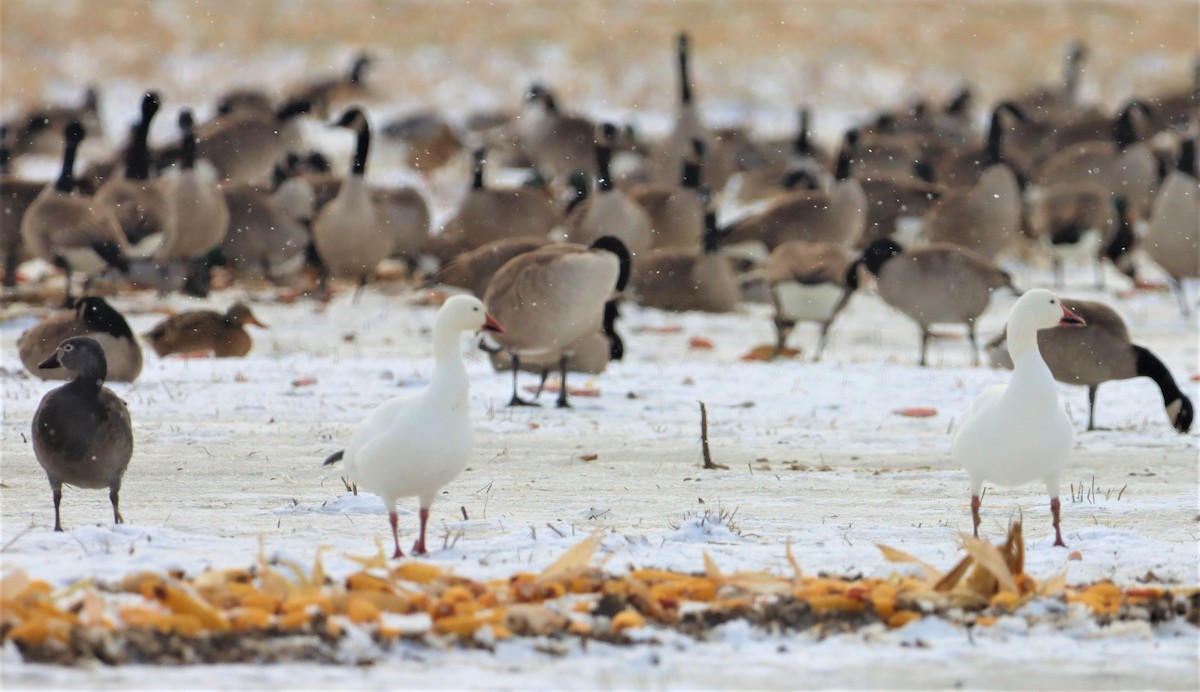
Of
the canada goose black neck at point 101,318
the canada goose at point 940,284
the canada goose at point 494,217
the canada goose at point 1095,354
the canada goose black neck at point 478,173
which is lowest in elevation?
the canada goose at point 1095,354

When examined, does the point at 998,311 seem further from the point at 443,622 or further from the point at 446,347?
the point at 443,622

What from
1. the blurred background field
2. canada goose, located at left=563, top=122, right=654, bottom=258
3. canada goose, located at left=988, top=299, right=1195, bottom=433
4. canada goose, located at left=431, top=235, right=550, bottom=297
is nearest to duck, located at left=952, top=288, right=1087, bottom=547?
canada goose, located at left=988, top=299, right=1195, bottom=433

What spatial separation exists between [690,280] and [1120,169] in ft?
32.5

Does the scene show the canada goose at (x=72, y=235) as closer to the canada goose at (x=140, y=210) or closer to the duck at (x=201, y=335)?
the canada goose at (x=140, y=210)

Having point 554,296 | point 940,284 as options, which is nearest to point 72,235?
point 554,296

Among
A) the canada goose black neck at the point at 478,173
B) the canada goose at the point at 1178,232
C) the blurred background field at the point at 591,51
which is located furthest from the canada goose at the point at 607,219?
the blurred background field at the point at 591,51

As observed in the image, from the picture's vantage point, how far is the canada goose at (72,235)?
15.5 m

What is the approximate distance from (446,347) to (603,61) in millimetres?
35078

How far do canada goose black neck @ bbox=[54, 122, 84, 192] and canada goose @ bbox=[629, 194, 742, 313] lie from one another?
6076 millimetres

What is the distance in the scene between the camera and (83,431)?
7141mm

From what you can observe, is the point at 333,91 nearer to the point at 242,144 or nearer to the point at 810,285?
the point at 242,144

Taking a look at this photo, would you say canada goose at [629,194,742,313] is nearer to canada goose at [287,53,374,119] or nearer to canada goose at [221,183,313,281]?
canada goose at [221,183,313,281]

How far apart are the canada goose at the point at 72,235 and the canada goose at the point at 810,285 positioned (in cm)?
620

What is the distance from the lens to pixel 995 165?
62.2 feet
